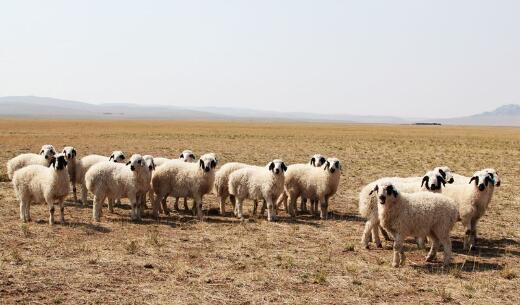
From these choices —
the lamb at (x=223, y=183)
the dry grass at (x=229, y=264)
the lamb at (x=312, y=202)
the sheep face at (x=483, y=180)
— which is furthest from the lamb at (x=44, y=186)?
the sheep face at (x=483, y=180)

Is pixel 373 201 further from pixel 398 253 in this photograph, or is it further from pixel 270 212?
pixel 270 212

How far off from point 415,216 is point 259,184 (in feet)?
17.9

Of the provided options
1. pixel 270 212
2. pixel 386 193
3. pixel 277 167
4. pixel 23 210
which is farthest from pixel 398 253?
pixel 23 210

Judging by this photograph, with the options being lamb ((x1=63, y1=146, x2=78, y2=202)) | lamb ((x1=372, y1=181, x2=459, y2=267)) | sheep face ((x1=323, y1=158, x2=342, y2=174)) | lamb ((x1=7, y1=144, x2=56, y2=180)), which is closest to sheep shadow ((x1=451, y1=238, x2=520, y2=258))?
lamb ((x1=372, y1=181, x2=459, y2=267))

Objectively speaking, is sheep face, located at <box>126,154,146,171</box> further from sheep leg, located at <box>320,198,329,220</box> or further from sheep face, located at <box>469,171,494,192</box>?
sheep face, located at <box>469,171,494,192</box>

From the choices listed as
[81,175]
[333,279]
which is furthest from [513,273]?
[81,175]

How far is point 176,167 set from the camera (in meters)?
15.4

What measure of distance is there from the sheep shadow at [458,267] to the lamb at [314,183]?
199 inches

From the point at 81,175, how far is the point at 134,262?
24.6 ft

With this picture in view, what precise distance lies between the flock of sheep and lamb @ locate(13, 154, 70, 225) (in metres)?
0.02

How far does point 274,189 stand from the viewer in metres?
14.8

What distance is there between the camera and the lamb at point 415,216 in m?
10.5

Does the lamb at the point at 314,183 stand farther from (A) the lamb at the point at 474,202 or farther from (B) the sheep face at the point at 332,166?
(A) the lamb at the point at 474,202

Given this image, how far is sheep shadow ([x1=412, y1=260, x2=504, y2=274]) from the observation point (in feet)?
33.1
